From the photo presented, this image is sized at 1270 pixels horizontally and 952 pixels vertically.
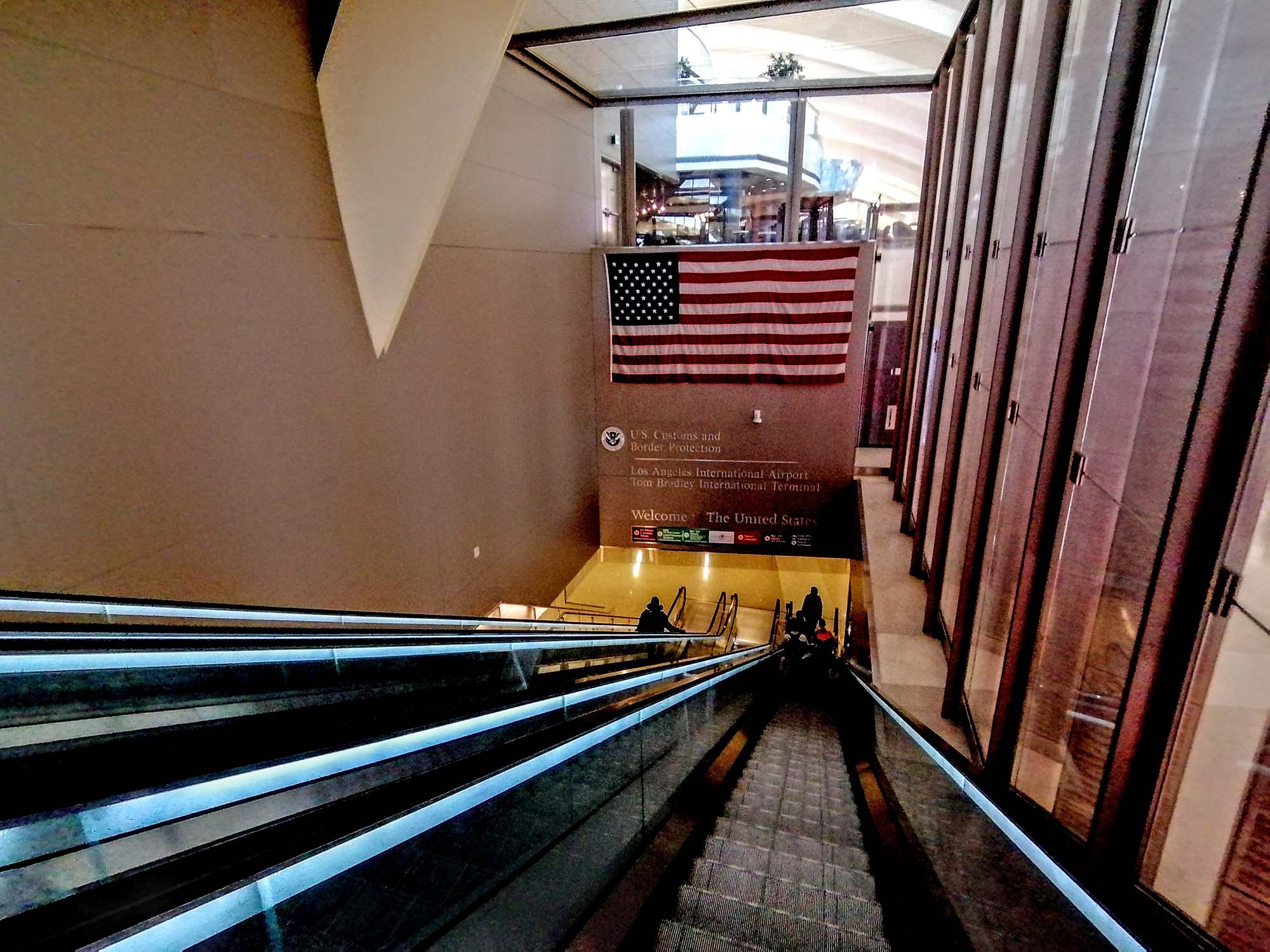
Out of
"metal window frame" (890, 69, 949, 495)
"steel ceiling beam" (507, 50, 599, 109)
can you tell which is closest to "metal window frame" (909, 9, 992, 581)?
"metal window frame" (890, 69, 949, 495)

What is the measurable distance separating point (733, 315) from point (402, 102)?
592 centimetres

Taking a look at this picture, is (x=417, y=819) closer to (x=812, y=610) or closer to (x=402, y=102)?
(x=402, y=102)

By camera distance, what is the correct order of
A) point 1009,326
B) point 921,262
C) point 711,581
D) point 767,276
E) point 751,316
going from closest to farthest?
1. point 1009,326
2. point 921,262
3. point 767,276
4. point 751,316
5. point 711,581

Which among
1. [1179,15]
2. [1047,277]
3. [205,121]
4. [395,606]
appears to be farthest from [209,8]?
[1047,277]

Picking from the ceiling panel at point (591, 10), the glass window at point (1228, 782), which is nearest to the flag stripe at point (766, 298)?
the ceiling panel at point (591, 10)

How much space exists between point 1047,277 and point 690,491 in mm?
7153

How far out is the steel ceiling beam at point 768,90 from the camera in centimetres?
839

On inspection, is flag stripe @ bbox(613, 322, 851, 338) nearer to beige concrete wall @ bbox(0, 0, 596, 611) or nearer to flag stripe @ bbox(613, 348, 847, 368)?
flag stripe @ bbox(613, 348, 847, 368)

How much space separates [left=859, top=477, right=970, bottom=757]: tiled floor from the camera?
4.79 m

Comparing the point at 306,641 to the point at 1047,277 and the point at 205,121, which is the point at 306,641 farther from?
the point at 1047,277

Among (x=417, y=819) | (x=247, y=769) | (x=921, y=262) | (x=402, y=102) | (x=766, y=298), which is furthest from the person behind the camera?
(x=766, y=298)

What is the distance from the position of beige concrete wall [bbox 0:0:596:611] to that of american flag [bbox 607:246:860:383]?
334 centimetres

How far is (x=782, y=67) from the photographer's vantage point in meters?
8.94

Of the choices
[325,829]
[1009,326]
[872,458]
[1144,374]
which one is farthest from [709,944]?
[872,458]
